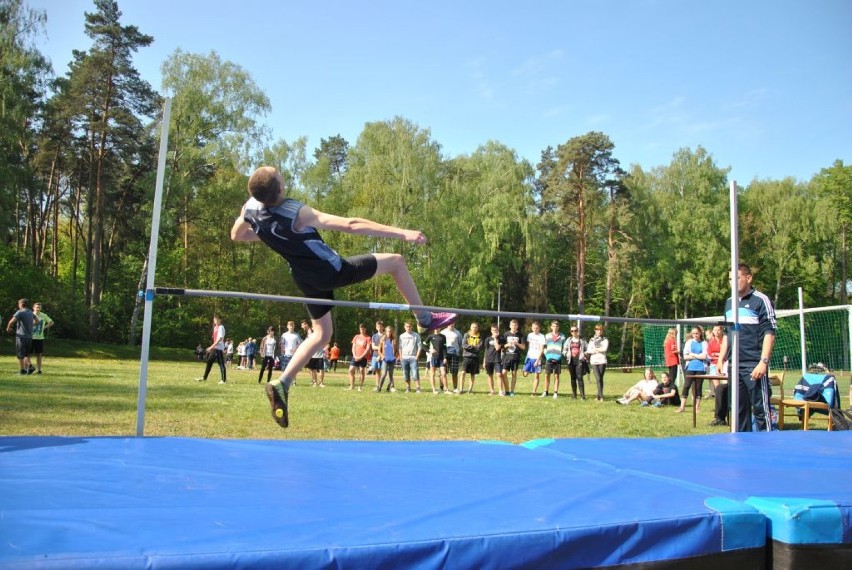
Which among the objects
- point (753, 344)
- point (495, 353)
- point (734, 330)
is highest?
point (734, 330)

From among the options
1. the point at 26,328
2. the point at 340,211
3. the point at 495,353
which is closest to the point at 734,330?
the point at 495,353

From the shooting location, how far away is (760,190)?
135ft

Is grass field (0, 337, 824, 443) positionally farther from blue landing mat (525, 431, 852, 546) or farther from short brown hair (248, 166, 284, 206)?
short brown hair (248, 166, 284, 206)

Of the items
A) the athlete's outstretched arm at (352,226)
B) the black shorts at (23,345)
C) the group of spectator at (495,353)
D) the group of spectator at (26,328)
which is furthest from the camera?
the group of spectator at (495,353)

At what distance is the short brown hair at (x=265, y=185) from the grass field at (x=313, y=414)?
343cm

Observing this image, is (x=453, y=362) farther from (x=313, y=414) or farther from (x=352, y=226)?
(x=352, y=226)

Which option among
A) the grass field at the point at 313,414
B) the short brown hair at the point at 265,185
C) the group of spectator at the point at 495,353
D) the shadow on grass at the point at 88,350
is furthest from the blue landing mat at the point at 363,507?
the shadow on grass at the point at 88,350

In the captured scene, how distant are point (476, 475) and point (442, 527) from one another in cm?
89

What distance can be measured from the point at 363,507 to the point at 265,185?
2.13 m

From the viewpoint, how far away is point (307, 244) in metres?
3.94

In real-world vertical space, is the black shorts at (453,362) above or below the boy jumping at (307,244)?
below

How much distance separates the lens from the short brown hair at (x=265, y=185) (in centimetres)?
375

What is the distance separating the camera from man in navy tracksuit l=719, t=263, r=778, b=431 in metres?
5.53

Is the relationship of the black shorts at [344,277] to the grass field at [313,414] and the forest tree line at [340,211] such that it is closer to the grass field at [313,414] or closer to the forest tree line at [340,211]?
the grass field at [313,414]
